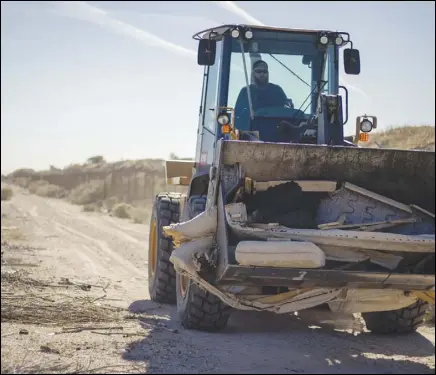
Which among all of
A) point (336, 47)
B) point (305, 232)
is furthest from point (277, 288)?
point (336, 47)

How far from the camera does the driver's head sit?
835 centimetres

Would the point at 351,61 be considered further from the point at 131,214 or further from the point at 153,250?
the point at 131,214

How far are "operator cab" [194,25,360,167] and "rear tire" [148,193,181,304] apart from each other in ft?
3.07

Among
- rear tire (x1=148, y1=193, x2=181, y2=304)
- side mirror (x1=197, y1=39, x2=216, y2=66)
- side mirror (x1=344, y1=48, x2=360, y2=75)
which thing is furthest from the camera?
rear tire (x1=148, y1=193, x2=181, y2=304)

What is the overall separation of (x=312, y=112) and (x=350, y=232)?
107 inches

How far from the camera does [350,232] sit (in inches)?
238

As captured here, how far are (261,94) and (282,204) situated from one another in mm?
2027

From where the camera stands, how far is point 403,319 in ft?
24.3

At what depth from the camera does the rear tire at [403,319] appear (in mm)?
7395

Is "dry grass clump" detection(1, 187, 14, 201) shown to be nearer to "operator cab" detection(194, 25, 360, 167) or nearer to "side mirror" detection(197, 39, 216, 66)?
"operator cab" detection(194, 25, 360, 167)

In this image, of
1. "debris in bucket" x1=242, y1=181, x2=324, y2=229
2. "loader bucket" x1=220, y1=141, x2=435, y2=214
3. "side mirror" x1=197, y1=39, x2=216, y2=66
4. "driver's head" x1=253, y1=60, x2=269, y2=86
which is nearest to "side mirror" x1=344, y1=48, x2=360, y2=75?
"driver's head" x1=253, y1=60, x2=269, y2=86

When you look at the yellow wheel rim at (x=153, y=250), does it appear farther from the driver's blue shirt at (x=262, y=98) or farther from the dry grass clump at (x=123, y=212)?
the dry grass clump at (x=123, y=212)

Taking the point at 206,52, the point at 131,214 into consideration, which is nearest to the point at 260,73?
the point at 206,52

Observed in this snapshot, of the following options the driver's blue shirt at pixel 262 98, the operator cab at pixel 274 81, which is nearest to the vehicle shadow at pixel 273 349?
the operator cab at pixel 274 81
